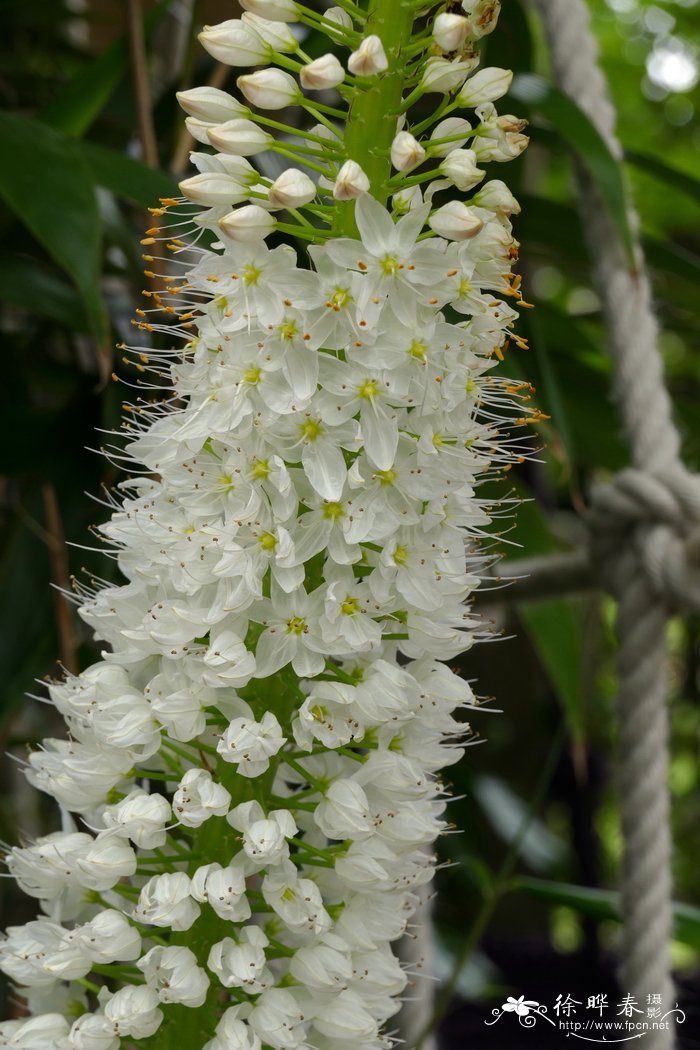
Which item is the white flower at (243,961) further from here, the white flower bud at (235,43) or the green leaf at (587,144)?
the green leaf at (587,144)

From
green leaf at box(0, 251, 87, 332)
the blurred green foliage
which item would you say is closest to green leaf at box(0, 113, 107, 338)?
the blurred green foliage

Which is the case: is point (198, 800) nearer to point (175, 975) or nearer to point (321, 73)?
point (175, 975)

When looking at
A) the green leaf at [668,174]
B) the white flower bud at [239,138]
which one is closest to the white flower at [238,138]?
the white flower bud at [239,138]

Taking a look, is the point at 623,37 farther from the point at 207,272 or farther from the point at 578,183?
the point at 207,272

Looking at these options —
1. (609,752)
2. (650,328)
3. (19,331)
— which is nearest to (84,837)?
(650,328)

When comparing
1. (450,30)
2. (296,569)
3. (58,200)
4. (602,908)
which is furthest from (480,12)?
(602,908)

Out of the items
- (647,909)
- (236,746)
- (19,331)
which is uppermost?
(19,331)

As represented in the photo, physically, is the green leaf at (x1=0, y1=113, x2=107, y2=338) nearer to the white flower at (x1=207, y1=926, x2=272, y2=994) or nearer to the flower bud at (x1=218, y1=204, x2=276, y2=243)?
the flower bud at (x1=218, y1=204, x2=276, y2=243)

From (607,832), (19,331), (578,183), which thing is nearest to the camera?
(578,183)
